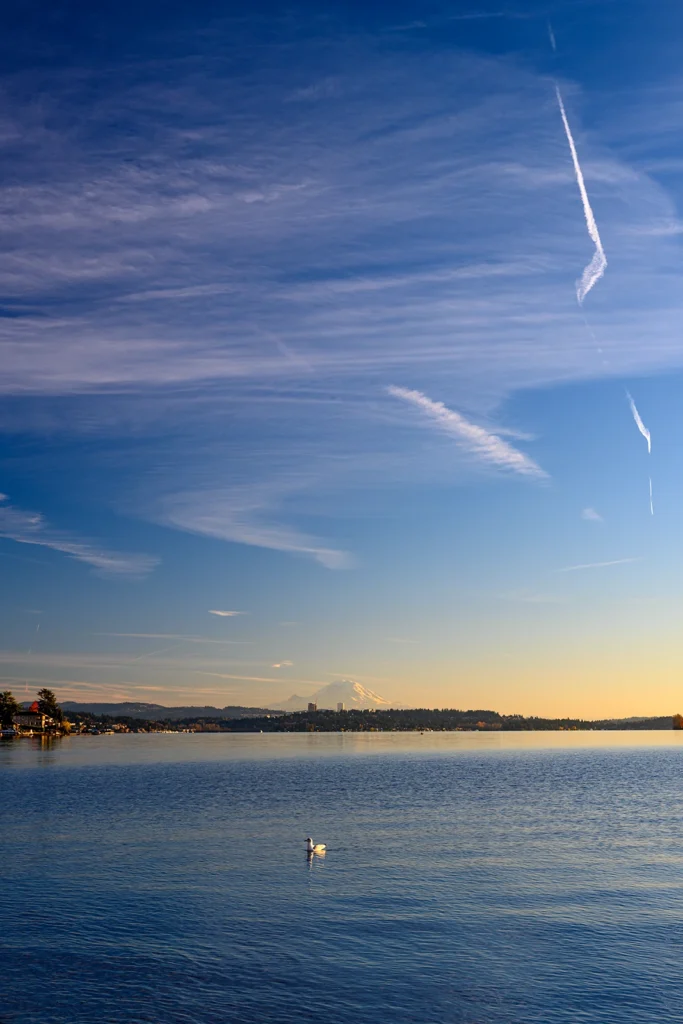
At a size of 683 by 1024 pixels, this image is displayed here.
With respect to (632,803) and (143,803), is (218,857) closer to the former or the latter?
(143,803)

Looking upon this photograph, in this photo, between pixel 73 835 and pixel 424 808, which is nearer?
pixel 73 835

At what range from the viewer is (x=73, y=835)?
7938cm

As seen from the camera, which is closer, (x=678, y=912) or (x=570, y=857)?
(x=678, y=912)

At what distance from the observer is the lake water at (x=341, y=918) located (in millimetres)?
35688

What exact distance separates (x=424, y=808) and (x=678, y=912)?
57095 millimetres

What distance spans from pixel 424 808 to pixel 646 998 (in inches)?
2733

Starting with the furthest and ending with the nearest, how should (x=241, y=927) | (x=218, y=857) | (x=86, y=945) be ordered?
(x=218, y=857), (x=241, y=927), (x=86, y=945)

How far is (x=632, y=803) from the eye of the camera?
114375mm

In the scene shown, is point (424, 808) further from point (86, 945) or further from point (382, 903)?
point (86, 945)

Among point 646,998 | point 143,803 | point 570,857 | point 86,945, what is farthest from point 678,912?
point 143,803

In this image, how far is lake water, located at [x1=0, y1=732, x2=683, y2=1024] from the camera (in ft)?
117

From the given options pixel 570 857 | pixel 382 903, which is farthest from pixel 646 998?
pixel 570 857

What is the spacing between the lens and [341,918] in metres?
47.8

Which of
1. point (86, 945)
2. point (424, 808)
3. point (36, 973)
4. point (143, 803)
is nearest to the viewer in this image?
point (36, 973)
